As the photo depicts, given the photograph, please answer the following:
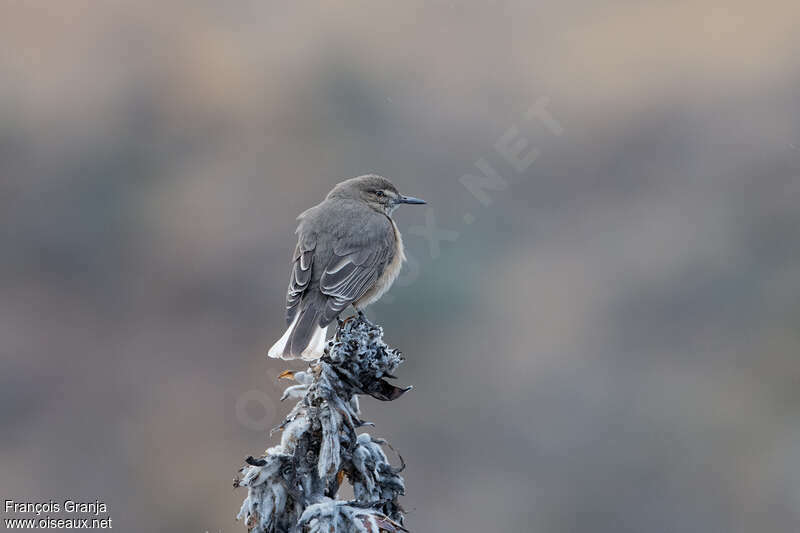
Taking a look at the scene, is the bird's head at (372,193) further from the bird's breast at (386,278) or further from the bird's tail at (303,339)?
the bird's tail at (303,339)

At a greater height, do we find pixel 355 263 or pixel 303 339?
pixel 355 263

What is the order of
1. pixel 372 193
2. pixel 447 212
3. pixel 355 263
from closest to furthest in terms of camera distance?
pixel 355 263
pixel 372 193
pixel 447 212

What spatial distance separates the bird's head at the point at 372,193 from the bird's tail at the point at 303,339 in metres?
1.68

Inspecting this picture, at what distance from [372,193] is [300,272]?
1510 mm

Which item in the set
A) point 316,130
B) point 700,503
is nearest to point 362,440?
point 700,503

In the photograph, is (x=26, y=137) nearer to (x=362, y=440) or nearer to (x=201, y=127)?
(x=201, y=127)

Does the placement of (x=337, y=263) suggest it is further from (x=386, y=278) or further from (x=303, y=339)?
(x=303, y=339)

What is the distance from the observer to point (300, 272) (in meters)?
5.60

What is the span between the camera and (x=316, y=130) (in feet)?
47.8

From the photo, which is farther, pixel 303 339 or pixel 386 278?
pixel 386 278

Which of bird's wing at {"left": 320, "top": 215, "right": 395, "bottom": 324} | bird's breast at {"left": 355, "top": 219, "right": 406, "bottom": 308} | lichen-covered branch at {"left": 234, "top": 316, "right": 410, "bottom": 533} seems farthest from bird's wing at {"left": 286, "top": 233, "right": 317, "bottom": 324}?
lichen-covered branch at {"left": 234, "top": 316, "right": 410, "bottom": 533}

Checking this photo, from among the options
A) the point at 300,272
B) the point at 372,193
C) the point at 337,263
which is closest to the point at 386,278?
the point at 337,263

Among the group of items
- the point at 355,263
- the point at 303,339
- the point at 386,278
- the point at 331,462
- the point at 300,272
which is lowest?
the point at 331,462

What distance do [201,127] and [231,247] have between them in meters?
2.74
